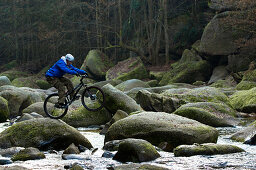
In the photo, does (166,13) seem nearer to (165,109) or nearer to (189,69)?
(189,69)

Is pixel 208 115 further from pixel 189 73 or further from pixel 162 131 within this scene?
pixel 189 73

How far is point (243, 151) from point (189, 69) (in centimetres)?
1911

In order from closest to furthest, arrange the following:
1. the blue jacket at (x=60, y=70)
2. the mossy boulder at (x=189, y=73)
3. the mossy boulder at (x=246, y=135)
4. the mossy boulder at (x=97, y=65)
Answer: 1. the mossy boulder at (x=246, y=135)
2. the blue jacket at (x=60, y=70)
3. the mossy boulder at (x=189, y=73)
4. the mossy boulder at (x=97, y=65)

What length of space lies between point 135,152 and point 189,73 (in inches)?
787

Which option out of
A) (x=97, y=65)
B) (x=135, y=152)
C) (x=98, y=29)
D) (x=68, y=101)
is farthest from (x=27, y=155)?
(x=98, y=29)

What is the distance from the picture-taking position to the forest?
32.9 m

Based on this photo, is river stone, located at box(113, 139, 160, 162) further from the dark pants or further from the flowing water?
the dark pants

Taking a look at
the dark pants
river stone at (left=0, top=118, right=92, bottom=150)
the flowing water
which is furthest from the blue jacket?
the flowing water

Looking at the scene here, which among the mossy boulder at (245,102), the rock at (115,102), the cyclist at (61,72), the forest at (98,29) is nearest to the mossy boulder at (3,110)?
the rock at (115,102)

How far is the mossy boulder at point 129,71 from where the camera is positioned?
30.5m

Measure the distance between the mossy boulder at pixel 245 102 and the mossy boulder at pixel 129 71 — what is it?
1423 centimetres

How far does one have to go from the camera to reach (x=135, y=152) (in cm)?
797

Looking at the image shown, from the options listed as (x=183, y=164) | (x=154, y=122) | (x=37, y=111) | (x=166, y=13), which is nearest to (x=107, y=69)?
(x=166, y=13)

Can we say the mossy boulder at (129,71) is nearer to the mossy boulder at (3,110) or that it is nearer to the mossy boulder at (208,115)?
the mossy boulder at (3,110)
